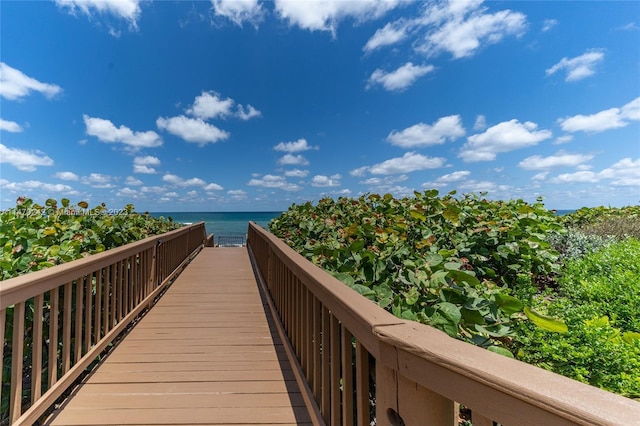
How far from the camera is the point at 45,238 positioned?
3.11 metres

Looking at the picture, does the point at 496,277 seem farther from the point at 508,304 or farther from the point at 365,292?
the point at 365,292

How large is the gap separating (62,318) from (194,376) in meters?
1.21

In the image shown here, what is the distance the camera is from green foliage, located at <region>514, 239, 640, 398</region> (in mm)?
2062

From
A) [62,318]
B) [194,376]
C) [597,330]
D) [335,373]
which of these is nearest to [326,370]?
[335,373]

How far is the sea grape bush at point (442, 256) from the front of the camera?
170cm

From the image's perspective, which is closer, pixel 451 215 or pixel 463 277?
pixel 463 277

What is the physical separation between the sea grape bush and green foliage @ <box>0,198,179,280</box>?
214 cm

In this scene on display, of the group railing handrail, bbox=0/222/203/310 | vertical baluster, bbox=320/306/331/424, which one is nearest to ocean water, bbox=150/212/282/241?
railing handrail, bbox=0/222/203/310

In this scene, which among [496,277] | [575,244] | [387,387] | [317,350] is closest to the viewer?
[387,387]

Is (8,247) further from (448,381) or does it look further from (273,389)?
(448,381)

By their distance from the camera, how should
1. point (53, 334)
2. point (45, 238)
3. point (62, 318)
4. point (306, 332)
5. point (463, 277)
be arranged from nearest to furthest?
point (463, 277) → point (53, 334) → point (306, 332) → point (62, 318) → point (45, 238)

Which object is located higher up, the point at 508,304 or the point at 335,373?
the point at 508,304

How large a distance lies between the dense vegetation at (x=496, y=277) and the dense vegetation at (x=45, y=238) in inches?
83.3

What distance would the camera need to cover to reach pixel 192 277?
20.1 ft
